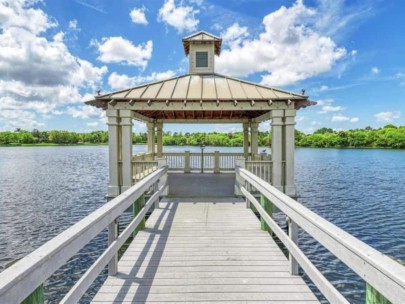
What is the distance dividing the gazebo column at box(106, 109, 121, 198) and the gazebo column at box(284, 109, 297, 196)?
17.1 ft

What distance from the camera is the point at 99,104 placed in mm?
9617

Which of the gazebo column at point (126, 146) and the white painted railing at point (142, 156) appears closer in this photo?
the gazebo column at point (126, 146)

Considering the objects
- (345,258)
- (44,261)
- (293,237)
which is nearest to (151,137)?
(293,237)

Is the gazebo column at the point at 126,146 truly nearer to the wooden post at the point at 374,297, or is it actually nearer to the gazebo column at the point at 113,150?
the gazebo column at the point at 113,150

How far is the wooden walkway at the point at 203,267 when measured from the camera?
3.32 m

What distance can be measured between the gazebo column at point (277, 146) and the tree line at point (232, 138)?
14.5 m

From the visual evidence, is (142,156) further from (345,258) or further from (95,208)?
(345,258)

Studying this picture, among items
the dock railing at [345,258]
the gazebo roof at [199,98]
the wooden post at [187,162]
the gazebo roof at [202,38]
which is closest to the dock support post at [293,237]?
the dock railing at [345,258]

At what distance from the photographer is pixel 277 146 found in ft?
30.5

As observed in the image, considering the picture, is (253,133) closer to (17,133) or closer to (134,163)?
(134,163)

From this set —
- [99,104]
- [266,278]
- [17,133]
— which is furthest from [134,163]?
[17,133]

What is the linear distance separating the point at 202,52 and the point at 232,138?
57269mm

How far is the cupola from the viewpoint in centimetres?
1215

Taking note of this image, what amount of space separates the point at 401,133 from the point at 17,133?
477ft
